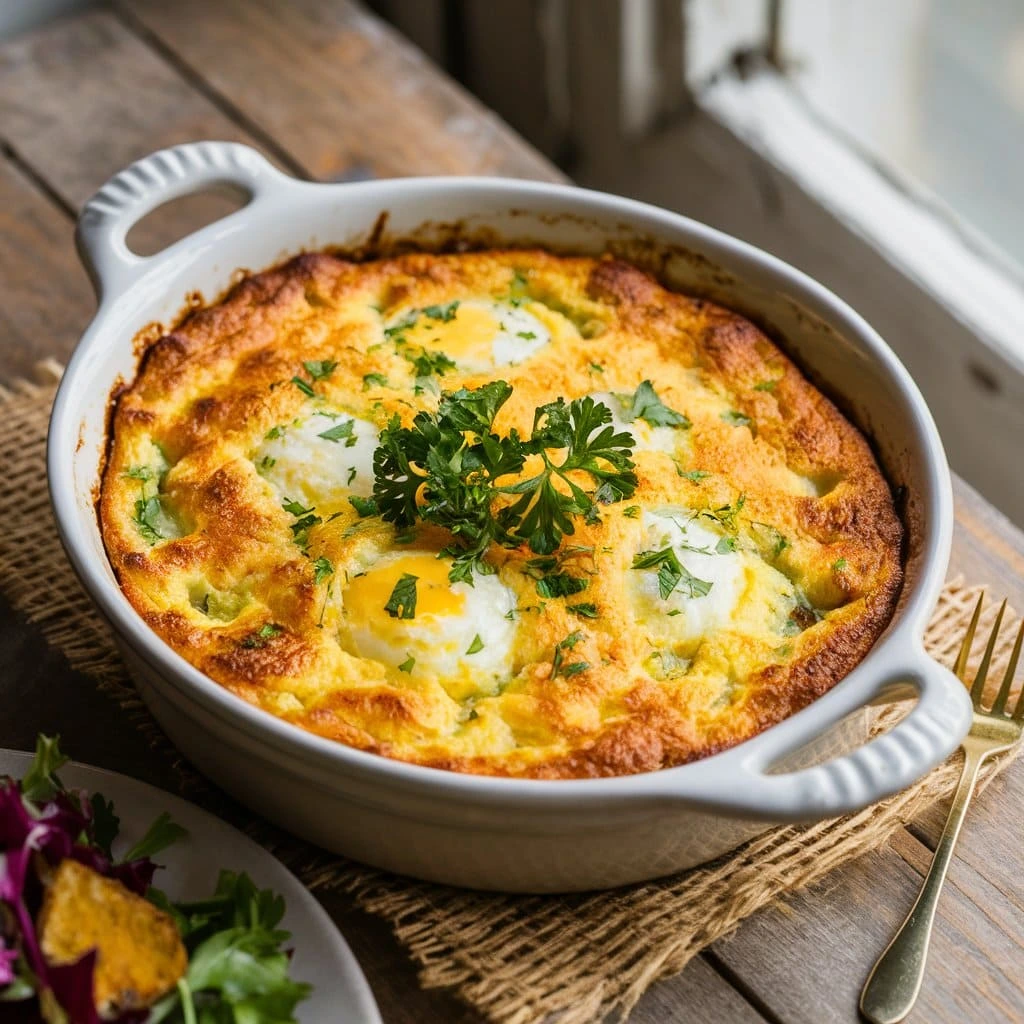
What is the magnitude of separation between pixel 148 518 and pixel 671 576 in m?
0.90

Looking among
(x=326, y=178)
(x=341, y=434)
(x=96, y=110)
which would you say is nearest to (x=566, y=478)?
(x=341, y=434)

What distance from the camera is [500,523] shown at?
2.30 metres

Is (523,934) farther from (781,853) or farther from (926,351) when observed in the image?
(926,351)

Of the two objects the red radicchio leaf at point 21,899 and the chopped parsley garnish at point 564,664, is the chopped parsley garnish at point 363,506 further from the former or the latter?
the red radicchio leaf at point 21,899

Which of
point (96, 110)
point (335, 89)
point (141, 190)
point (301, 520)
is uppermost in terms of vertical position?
point (141, 190)

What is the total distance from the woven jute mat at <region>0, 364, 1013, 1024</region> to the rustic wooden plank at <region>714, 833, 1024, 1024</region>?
4 centimetres

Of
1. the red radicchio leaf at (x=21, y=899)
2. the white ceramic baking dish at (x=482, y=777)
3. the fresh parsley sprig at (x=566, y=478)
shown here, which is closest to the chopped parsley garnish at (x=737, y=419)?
the white ceramic baking dish at (x=482, y=777)

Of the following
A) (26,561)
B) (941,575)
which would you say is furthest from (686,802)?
(26,561)

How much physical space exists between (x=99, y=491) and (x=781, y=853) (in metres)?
1.30

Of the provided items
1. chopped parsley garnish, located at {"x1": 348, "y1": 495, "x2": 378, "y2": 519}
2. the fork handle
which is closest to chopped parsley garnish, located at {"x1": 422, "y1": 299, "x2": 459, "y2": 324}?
chopped parsley garnish, located at {"x1": 348, "y1": 495, "x2": 378, "y2": 519}

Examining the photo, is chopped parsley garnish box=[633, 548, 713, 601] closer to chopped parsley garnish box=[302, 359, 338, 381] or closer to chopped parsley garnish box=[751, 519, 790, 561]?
chopped parsley garnish box=[751, 519, 790, 561]

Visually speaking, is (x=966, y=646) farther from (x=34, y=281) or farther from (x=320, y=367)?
(x=34, y=281)

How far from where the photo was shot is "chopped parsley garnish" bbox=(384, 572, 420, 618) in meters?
2.22

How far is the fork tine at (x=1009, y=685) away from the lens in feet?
7.69
